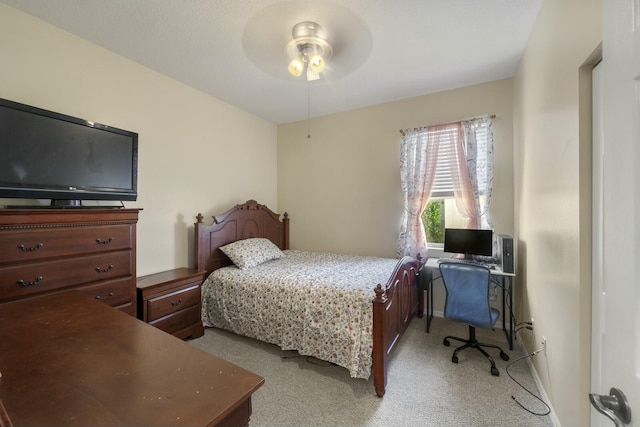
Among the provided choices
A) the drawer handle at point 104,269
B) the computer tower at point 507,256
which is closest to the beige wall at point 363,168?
the computer tower at point 507,256

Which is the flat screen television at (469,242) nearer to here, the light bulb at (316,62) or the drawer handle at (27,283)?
the light bulb at (316,62)

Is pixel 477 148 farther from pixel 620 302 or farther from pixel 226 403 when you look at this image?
pixel 226 403

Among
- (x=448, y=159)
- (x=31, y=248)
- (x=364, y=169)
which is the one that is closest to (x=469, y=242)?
(x=448, y=159)

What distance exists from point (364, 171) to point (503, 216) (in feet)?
5.79

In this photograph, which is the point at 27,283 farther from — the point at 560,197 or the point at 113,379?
the point at 560,197

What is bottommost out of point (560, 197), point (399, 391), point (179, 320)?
point (399, 391)

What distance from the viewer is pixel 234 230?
341 centimetres

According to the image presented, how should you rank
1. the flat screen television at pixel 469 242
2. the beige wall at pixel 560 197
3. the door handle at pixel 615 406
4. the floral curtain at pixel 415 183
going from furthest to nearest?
the floral curtain at pixel 415 183 → the flat screen television at pixel 469 242 → the beige wall at pixel 560 197 → the door handle at pixel 615 406

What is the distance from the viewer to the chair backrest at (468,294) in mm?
2182

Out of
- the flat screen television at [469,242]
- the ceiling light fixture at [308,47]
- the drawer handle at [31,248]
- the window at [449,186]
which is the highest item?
the ceiling light fixture at [308,47]

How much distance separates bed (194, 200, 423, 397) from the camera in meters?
1.95

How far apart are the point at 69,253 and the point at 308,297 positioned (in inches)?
67.4

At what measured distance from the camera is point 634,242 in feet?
1.84

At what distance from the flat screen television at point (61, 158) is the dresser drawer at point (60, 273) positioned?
1.57 feet
